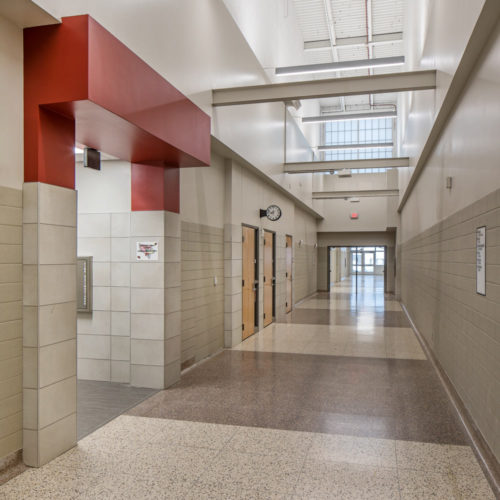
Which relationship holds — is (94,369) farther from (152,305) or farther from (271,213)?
(271,213)

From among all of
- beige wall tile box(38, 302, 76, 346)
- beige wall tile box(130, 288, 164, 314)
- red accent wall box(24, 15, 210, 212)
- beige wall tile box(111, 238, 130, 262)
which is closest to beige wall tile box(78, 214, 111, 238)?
beige wall tile box(111, 238, 130, 262)

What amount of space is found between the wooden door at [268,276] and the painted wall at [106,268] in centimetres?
504

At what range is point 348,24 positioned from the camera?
14289mm

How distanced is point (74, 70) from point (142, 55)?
159 cm

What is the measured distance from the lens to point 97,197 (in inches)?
227

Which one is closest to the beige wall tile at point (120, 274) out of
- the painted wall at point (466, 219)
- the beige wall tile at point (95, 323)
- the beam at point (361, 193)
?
the beige wall tile at point (95, 323)

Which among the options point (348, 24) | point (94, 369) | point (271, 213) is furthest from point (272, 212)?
point (348, 24)

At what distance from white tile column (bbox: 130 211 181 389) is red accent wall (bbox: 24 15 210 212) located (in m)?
1.18

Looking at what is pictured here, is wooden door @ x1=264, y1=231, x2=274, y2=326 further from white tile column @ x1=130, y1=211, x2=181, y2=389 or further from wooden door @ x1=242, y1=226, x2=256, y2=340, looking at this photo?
white tile column @ x1=130, y1=211, x2=181, y2=389

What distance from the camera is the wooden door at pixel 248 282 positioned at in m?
8.78

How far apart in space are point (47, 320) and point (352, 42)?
14.4m

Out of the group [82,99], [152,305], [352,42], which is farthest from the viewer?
[352,42]

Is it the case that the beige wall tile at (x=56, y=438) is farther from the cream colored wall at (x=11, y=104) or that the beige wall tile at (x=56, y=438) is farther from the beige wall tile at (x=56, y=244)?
the cream colored wall at (x=11, y=104)

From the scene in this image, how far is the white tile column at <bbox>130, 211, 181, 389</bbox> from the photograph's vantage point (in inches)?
211
